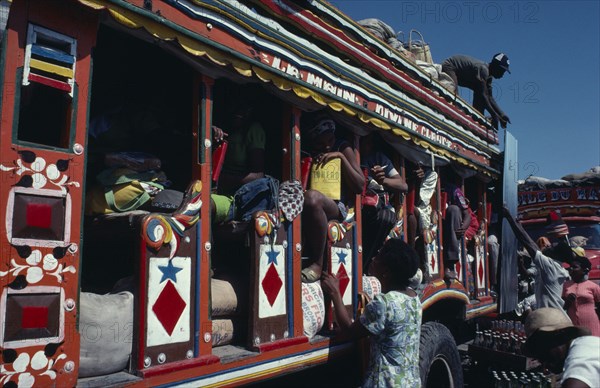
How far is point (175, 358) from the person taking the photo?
2.19 meters

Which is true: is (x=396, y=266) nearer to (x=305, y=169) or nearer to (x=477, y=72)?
(x=305, y=169)

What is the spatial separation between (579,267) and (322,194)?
3554 millimetres

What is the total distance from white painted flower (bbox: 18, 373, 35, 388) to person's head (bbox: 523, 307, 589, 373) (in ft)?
6.50

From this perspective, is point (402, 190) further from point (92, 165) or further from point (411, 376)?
point (92, 165)

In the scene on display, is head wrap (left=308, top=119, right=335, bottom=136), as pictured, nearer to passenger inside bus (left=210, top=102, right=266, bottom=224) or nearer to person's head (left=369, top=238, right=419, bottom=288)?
passenger inside bus (left=210, top=102, right=266, bottom=224)

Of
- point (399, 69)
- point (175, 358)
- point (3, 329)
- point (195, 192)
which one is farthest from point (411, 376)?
point (399, 69)

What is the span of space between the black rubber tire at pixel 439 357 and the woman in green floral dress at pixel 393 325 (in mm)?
840

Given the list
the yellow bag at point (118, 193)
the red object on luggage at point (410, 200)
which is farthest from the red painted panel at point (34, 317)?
the red object on luggage at point (410, 200)

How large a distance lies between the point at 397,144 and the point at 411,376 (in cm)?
198

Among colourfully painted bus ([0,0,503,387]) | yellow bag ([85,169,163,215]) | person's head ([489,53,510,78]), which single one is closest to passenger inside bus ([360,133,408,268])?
colourfully painted bus ([0,0,503,387])

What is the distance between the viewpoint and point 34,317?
1698 millimetres

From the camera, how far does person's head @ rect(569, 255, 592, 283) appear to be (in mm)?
5277

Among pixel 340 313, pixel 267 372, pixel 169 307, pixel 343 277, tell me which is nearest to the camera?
pixel 169 307

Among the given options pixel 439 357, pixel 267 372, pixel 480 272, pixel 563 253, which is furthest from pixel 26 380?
pixel 480 272
